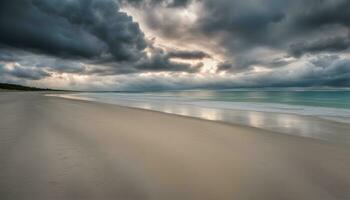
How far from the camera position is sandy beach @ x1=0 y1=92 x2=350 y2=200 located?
10.5 ft

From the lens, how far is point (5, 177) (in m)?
3.48

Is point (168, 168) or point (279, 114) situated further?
point (279, 114)

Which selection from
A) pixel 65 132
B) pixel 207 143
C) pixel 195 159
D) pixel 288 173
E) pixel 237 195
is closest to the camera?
pixel 237 195

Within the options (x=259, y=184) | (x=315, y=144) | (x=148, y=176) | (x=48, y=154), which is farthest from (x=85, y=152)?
(x=315, y=144)

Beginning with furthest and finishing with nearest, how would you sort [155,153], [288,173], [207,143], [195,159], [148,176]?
[207,143]
[155,153]
[195,159]
[288,173]
[148,176]

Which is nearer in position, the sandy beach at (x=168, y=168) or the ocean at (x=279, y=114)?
the sandy beach at (x=168, y=168)

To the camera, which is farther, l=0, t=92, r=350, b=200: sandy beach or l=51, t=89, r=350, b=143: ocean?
l=51, t=89, r=350, b=143: ocean

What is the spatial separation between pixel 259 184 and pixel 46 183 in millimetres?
3416

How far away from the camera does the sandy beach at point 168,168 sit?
3.20 m

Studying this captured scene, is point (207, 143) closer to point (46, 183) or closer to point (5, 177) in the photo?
point (46, 183)

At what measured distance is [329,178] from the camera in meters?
3.80

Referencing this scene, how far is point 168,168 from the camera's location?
4090 mm

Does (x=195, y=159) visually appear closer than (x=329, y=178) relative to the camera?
No

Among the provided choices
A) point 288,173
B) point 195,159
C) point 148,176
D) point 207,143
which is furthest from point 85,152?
point 288,173
